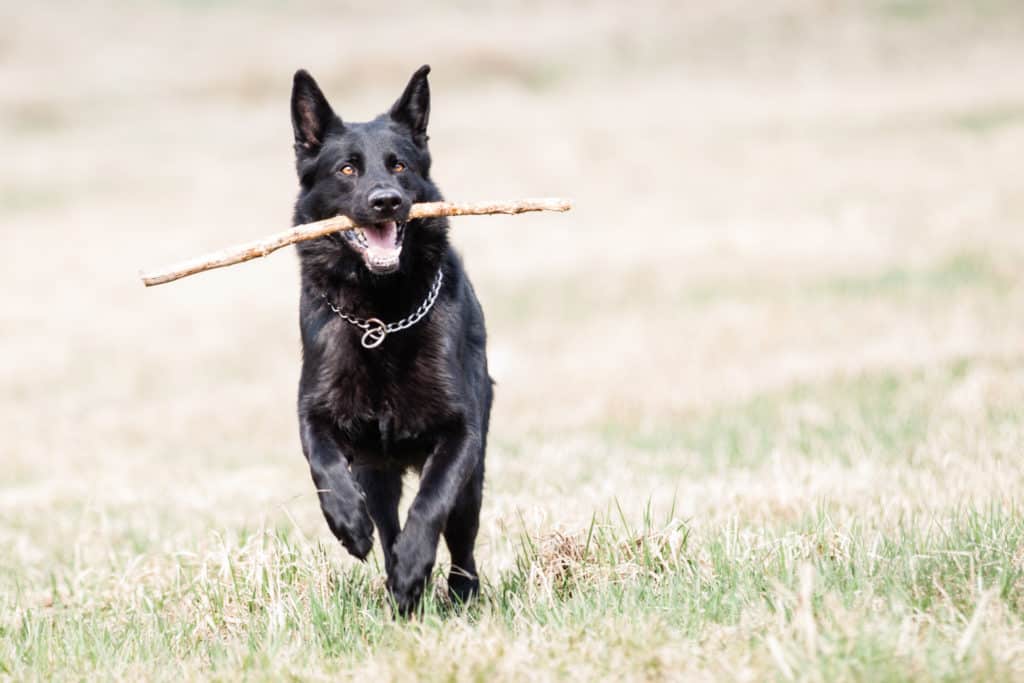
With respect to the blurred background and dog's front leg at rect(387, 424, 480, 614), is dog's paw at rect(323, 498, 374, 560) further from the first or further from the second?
the blurred background

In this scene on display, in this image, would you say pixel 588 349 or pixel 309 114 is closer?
pixel 309 114

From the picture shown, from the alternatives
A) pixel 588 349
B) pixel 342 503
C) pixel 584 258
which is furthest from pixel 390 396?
pixel 584 258

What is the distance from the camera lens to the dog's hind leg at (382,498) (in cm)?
539

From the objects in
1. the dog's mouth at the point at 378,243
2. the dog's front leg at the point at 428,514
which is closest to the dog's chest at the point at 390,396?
the dog's front leg at the point at 428,514

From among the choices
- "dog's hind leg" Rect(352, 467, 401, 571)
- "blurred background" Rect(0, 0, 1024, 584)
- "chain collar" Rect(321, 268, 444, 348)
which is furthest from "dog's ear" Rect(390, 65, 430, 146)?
"blurred background" Rect(0, 0, 1024, 584)

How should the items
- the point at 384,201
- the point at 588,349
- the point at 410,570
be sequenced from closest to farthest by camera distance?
the point at 410,570 → the point at 384,201 → the point at 588,349

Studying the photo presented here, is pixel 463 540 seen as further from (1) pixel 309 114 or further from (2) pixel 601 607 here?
(1) pixel 309 114

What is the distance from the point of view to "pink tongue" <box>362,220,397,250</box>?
504 cm

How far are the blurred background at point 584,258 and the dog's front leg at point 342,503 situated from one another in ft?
3.27

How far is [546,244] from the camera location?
22.8 metres

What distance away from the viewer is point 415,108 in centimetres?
556

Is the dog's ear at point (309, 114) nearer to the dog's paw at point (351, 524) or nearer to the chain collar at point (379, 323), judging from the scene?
the chain collar at point (379, 323)

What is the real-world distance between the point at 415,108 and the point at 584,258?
52.5 feet

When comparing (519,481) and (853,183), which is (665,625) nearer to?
(519,481)
